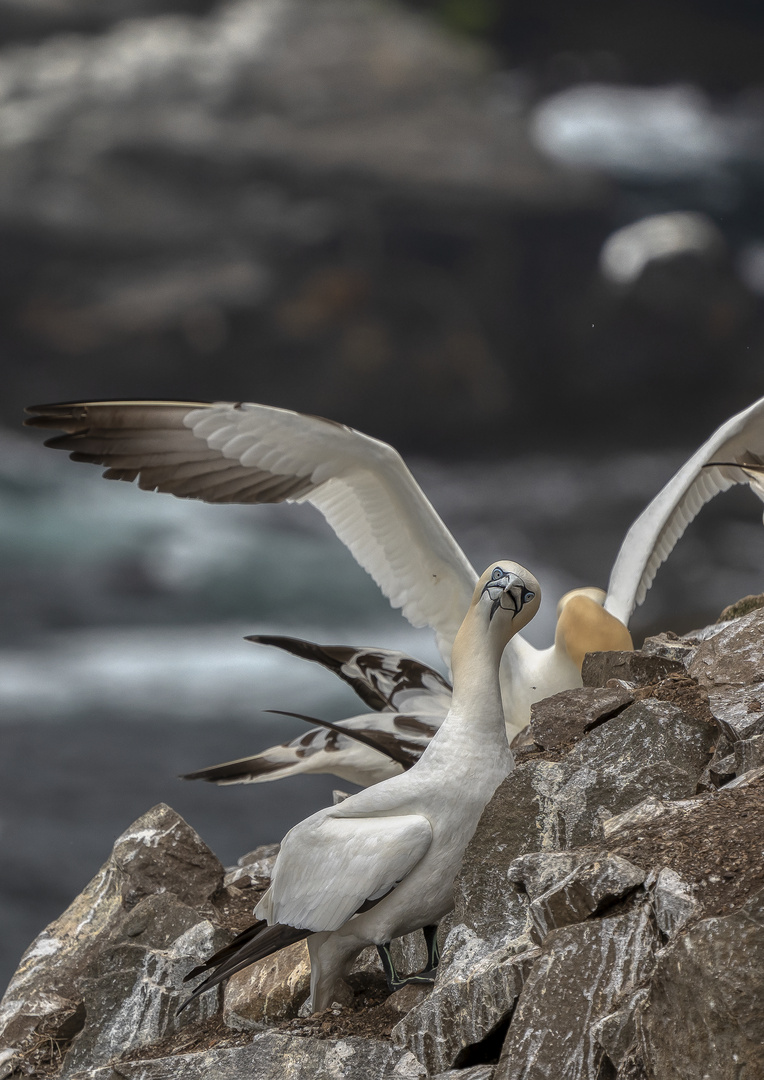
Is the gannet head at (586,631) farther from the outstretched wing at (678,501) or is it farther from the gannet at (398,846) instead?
the gannet at (398,846)

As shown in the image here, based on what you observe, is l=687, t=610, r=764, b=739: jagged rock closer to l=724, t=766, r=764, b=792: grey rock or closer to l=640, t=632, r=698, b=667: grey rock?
l=724, t=766, r=764, b=792: grey rock

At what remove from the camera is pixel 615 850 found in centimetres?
206

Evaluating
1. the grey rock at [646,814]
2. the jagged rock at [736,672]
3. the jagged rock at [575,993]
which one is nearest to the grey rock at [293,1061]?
the jagged rock at [575,993]

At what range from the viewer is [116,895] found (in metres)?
4.48

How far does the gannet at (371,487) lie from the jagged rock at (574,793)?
178 cm

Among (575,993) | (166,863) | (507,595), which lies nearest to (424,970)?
(575,993)

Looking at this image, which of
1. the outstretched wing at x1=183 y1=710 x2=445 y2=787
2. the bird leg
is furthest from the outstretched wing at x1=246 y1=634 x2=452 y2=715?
the bird leg

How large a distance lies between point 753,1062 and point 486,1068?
0.62 m

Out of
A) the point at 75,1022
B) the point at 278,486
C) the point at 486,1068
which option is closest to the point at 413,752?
the point at 278,486

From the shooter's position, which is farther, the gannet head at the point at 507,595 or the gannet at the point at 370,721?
the gannet at the point at 370,721

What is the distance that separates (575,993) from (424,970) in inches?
35.5

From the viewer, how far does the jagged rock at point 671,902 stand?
181 cm

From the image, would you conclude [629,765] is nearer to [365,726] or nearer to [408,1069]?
[408,1069]

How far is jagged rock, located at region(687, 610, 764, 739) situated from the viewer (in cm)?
250
